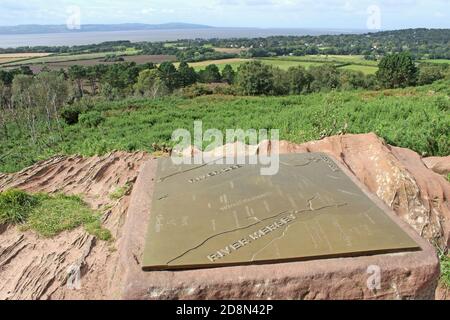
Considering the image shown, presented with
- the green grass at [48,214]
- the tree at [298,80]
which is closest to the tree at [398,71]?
the tree at [298,80]

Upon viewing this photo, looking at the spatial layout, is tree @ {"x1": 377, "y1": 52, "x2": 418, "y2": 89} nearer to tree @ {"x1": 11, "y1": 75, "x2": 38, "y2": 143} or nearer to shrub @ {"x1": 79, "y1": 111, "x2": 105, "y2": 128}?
shrub @ {"x1": 79, "y1": 111, "x2": 105, "y2": 128}

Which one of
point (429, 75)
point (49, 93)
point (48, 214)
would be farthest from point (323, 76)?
point (48, 214)

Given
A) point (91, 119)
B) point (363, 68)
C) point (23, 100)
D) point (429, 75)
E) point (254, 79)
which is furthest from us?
point (363, 68)

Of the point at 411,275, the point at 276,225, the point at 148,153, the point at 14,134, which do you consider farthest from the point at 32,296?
the point at 14,134

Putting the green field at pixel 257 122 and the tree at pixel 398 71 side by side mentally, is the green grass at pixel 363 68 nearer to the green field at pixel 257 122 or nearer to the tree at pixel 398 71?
the tree at pixel 398 71

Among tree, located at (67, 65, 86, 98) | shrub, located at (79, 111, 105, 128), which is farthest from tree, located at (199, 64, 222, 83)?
shrub, located at (79, 111, 105, 128)

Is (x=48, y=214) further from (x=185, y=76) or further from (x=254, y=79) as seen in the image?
(x=185, y=76)
